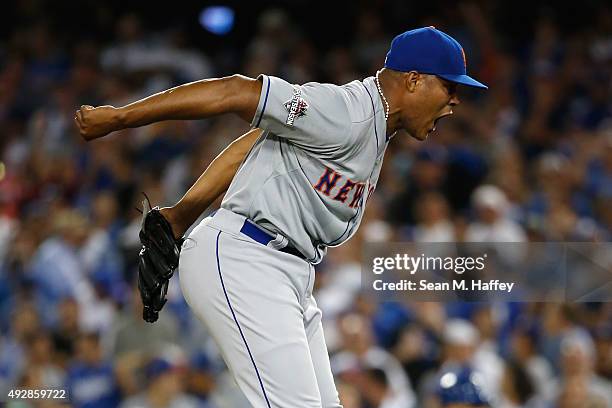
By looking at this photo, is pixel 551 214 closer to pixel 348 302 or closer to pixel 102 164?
pixel 348 302

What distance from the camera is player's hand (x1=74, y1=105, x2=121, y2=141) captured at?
2.42 m

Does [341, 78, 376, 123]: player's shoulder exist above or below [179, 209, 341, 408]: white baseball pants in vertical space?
above

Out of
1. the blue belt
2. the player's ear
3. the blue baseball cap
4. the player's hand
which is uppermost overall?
the blue baseball cap

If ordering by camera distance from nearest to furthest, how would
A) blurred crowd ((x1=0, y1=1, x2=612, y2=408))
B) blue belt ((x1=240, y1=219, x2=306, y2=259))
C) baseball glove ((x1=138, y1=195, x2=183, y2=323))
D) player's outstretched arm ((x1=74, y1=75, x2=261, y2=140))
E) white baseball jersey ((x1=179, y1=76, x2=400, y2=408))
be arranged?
player's outstretched arm ((x1=74, y1=75, x2=261, y2=140))
white baseball jersey ((x1=179, y1=76, x2=400, y2=408))
blue belt ((x1=240, y1=219, x2=306, y2=259))
baseball glove ((x1=138, y1=195, x2=183, y2=323))
blurred crowd ((x1=0, y1=1, x2=612, y2=408))

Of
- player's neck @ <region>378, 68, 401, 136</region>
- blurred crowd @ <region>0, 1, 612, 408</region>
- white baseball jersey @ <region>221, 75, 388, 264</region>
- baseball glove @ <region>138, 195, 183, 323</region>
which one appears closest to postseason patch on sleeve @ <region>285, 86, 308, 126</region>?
white baseball jersey @ <region>221, 75, 388, 264</region>

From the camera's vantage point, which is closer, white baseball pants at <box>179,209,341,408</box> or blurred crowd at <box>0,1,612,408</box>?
white baseball pants at <box>179,209,341,408</box>

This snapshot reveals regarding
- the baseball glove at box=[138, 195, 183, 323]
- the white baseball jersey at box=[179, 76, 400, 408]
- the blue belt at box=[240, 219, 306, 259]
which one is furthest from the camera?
the baseball glove at box=[138, 195, 183, 323]

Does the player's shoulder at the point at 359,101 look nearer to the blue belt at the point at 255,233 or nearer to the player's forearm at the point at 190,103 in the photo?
the player's forearm at the point at 190,103

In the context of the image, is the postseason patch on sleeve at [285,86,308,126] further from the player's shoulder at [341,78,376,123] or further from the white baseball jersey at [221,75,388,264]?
the player's shoulder at [341,78,376,123]

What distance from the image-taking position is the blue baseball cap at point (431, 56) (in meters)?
2.68

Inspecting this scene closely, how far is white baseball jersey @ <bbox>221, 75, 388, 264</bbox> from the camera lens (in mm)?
2510

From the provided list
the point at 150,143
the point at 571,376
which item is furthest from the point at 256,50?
the point at 571,376

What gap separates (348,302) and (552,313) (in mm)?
1099

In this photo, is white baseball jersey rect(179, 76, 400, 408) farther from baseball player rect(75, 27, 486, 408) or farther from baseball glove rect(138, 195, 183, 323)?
baseball glove rect(138, 195, 183, 323)
